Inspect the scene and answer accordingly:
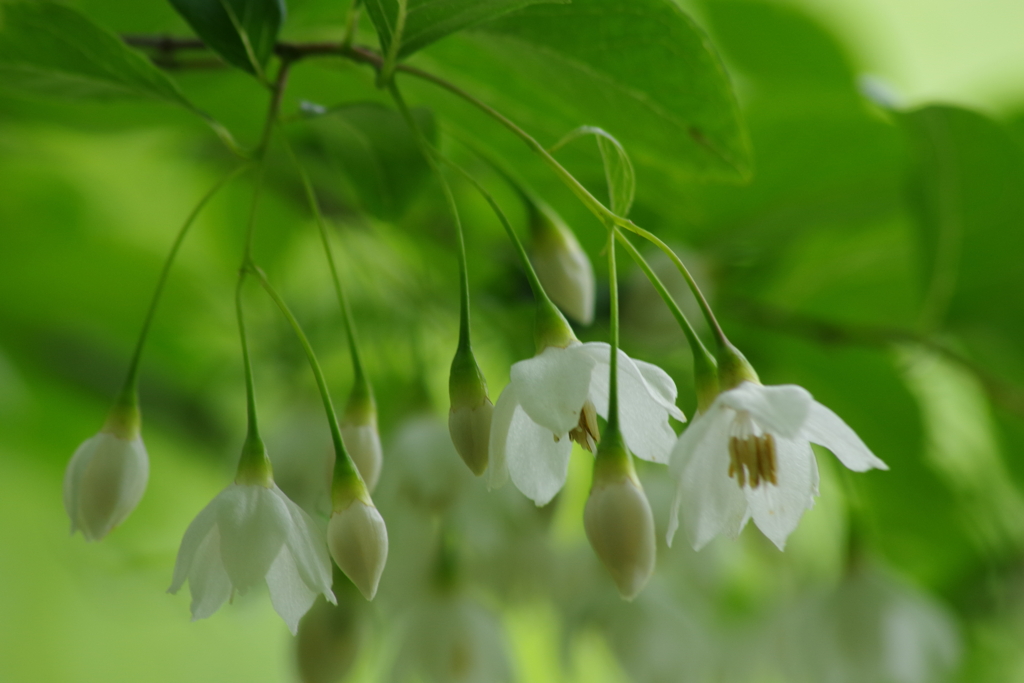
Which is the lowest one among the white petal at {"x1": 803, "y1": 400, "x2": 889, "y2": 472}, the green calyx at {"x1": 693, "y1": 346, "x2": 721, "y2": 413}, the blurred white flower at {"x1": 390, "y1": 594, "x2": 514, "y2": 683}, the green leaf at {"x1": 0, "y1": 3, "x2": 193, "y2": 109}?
the blurred white flower at {"x1": 390, "y1": 594, "x2": 514, "y2": 683}

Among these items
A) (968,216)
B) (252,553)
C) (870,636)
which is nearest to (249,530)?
(252,553)

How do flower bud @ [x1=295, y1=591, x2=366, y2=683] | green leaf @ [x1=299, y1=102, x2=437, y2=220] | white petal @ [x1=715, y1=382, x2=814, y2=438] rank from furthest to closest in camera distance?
flower bud @ [x1=295, y1=591, x2=366, y2=683]
green leaf @ [x1=299, y1=102, x2=437, y2=220]
white petal @ [x1=715, y1=382, x2=814, y2=438]

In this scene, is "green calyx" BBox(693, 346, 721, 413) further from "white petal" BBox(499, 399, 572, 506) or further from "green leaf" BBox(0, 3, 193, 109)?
"green leaf" BBox(0, 3, 193, 109)

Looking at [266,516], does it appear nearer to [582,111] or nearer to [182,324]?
[582,111]

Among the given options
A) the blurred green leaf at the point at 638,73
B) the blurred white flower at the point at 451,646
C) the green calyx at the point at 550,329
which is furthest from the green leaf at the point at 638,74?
the blurred white flower at the point at 451,646

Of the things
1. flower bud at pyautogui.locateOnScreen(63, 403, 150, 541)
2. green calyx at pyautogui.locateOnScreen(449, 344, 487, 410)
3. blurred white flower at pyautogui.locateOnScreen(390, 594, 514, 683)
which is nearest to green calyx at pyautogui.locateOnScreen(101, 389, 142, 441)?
flower bud at pyautogui.locateOnScreen(63, 403, 150, 541)

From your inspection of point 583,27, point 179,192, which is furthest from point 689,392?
point 179,192

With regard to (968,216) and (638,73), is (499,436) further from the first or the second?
(968,216)
